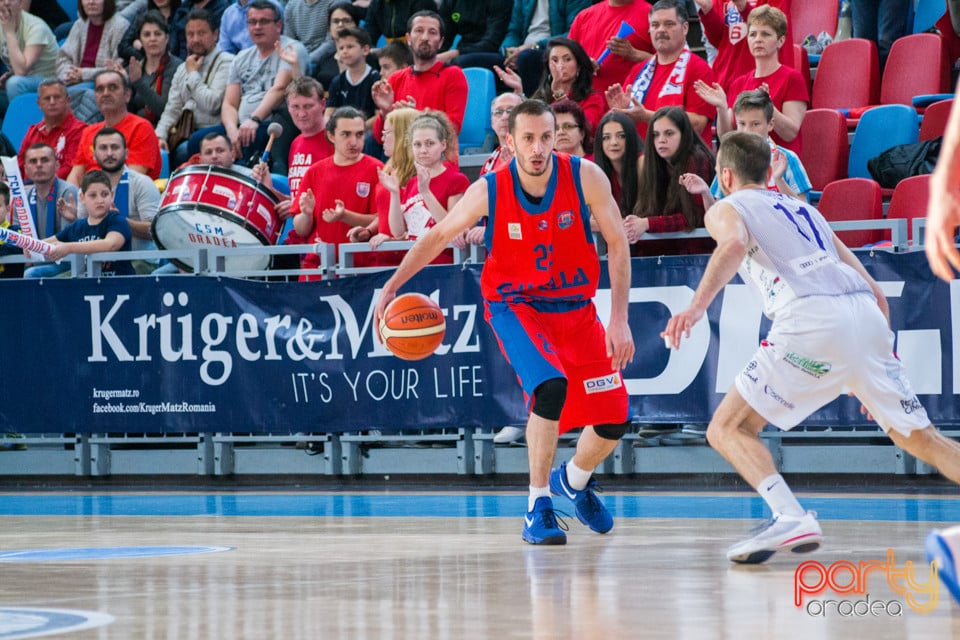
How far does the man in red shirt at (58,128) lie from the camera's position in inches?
599

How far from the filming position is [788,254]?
6.36m

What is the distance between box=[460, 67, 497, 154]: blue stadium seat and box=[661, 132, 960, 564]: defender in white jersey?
739 cm

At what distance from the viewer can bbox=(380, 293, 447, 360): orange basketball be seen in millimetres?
8336

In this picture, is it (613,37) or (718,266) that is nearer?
(718,266)

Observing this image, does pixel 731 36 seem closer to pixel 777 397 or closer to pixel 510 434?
pixel 510 434

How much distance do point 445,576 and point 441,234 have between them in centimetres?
224

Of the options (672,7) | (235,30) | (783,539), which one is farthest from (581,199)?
(235,30)

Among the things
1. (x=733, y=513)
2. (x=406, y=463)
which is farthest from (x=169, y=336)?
(x=733, y=513)

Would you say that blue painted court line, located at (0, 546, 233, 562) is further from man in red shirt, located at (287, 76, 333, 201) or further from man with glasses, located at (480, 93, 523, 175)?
man in red shirt, located at (287, 76, 333, 201)

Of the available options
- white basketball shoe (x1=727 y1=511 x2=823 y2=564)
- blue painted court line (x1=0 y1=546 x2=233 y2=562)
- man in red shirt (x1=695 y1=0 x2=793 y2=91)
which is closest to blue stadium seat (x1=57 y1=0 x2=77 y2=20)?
man in red shirt (x1=695 y1=0 x2=793 y2=91)

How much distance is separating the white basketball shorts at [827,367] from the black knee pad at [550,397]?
122 cm

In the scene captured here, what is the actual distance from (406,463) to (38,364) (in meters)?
3.59

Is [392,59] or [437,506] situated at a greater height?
[392,59]

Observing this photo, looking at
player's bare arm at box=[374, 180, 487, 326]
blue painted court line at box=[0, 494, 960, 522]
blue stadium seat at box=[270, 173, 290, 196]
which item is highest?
blue stadium seat at box=[270, 173, 290, 196]
